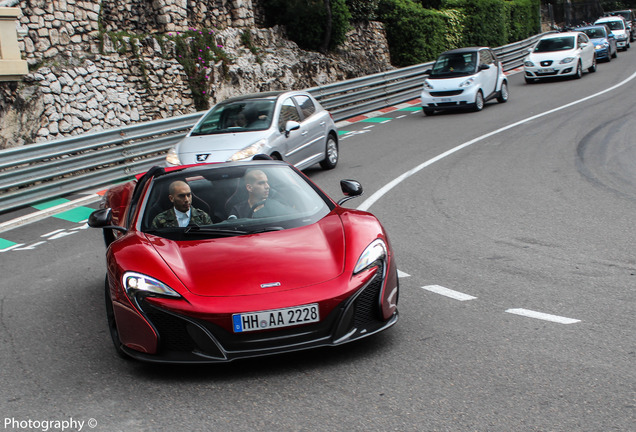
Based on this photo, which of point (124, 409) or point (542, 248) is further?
point (542, 248)

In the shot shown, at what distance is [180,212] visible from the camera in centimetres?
623

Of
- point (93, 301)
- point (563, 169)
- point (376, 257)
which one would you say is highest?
point (376, 257)

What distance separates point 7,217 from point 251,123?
13.8 ft

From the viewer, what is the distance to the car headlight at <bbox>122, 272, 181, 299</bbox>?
4957mm

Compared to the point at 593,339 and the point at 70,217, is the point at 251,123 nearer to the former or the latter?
the point at 70,217

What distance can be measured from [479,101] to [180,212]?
17817 millimetres

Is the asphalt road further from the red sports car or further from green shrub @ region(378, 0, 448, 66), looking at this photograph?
green shrub @ region(378, 0, 448, 66)

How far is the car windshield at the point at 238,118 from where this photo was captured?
13.6 m

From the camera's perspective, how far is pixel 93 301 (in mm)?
7215

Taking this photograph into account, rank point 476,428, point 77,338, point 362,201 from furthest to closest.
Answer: point 362,201 → point 77,338 → point 476,428

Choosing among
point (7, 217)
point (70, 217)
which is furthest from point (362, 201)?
point (7, 217)

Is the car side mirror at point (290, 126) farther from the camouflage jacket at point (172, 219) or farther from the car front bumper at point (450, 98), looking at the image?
the car front bumper at point (450, 98)

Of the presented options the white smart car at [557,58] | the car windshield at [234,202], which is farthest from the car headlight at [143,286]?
the white smart car at [557,58]

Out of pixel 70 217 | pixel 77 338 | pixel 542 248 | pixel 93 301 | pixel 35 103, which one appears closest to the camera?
pixel 77 338
